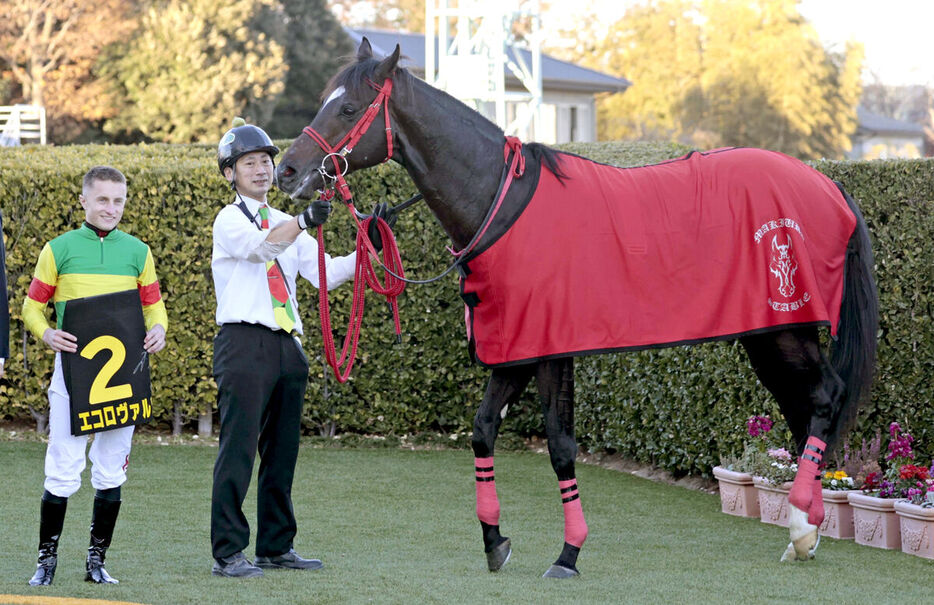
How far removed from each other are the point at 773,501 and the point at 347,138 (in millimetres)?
3093

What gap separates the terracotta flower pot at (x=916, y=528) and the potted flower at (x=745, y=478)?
3.52ft

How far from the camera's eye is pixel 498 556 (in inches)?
184

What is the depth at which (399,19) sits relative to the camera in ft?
166

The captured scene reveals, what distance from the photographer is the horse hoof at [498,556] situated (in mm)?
4664

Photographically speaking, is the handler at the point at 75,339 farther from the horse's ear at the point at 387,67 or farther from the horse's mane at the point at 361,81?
the horse's ear at the point at 387,67

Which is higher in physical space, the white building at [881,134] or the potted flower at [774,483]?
the white building at [881,134]

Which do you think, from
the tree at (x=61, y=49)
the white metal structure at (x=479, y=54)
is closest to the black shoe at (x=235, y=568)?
the white metal structure at (x=479, y=54)

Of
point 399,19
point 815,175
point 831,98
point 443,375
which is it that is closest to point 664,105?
point 831,98

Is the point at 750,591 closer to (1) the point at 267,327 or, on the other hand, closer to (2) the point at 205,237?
(1) the point at 267,327

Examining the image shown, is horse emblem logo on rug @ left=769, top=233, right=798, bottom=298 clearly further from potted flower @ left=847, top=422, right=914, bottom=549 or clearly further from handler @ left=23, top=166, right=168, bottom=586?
handler @ left=23, top=166, right=168, bottom=586

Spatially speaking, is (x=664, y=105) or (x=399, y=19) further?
(x=399, y=19)

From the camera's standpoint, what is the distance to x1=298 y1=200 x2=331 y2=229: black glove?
13.8ft

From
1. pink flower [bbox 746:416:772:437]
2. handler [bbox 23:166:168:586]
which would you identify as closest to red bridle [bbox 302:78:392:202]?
handler [bbox 23:166:168:586]

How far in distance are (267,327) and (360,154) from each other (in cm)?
78
